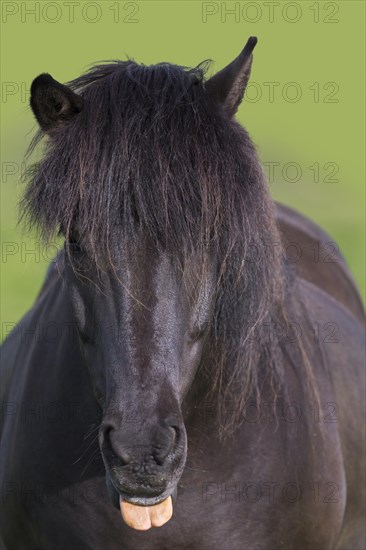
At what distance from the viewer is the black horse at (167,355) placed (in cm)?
292

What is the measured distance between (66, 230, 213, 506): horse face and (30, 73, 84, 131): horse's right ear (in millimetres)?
470

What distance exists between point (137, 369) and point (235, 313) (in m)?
0.60

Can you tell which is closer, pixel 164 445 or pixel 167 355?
pixel 164 445

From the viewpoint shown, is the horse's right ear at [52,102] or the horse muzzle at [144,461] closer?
the horse muzzle at [144,461]

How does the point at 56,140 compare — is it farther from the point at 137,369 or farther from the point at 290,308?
the point at 290,308

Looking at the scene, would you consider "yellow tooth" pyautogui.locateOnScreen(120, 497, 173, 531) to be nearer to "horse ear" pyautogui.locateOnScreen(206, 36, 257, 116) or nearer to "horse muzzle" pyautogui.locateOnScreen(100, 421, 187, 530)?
"horse muzzle" pyautogui.locateOnScreen(100, 421, 187, 530)

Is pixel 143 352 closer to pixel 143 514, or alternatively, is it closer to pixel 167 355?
pixel 167 355

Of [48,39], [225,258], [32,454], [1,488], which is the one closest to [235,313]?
[225,258]

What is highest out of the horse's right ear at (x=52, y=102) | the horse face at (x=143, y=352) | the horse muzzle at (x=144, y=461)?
the horse's right ear at (x=52, y=102)

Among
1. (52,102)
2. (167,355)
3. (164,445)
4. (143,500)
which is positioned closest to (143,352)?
(167,355)

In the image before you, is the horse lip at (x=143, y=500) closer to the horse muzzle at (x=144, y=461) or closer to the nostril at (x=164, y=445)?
the horse muzzle at (x=144, y=461)

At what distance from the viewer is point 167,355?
290 cm

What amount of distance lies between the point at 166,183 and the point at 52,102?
1.87 ft

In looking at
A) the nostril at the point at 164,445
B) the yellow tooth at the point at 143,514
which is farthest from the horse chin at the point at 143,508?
the nostril at the point at 164,445
